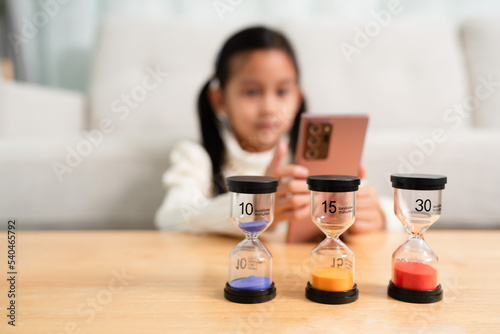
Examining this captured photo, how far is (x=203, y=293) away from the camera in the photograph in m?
0.55

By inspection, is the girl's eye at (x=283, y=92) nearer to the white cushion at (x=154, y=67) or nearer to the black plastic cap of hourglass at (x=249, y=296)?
the white cushion at (x=154, y=67)

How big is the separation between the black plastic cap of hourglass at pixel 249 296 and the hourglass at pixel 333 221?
5 cm

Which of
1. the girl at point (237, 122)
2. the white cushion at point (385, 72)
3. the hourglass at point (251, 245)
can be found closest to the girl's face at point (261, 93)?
the girl at point (237, 122)

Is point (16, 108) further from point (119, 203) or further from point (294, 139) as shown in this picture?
point (294, 139)

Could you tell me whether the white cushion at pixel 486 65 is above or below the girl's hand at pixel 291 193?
above

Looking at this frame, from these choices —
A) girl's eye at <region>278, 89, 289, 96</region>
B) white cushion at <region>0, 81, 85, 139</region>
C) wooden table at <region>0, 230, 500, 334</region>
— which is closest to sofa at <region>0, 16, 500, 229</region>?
white cushion at <region>0, 81, 85, 139</region>

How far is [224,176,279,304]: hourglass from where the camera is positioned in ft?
1.66

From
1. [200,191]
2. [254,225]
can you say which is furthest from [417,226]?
[200,191]

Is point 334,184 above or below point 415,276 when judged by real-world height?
above

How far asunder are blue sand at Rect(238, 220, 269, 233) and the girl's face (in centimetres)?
68

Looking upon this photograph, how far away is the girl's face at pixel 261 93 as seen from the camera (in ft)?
3.87

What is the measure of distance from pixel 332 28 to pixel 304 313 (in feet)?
4.88

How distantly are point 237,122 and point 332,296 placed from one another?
80cm

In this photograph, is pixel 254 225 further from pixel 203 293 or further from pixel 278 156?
pixel 278 156
